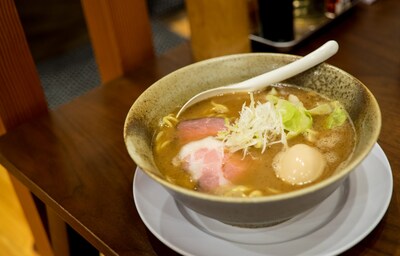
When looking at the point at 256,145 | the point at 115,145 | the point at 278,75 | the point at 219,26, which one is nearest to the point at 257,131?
the point at 256,145

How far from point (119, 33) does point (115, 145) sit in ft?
1.47

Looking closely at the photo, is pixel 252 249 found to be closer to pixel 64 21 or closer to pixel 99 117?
pixel 99 117

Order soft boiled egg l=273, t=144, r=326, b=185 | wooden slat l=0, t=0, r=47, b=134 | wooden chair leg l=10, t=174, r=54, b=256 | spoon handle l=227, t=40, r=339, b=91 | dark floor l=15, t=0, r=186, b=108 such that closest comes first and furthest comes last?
soft boiled egg l=273, t=144, r=326, b=185
spoon handle l=227, t=40, r=339, b=91
wooden slat l=0, t=0, r=47, b=134
wooden chair leg l=10, t=174, r=54, b=256
dark floor l=15, t=0, r=186, b=108

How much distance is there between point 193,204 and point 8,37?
0.79m

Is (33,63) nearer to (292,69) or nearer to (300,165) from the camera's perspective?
(292,69)

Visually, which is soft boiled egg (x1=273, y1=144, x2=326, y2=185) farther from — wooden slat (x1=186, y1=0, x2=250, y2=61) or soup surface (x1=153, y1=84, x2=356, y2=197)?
wooden slat (x1=186, y1=0, x2=250, y2=61)

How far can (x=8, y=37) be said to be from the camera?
129cm

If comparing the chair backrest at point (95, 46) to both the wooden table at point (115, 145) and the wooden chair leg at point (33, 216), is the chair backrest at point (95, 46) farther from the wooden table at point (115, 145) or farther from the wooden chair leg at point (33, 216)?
the wooden chair leg at point (33, 216)

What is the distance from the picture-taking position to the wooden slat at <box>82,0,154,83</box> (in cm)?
148

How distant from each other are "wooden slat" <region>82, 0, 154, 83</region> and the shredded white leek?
2.12 ft

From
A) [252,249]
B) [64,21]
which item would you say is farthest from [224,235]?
[64,21]

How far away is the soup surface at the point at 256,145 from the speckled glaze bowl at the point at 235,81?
30 mm

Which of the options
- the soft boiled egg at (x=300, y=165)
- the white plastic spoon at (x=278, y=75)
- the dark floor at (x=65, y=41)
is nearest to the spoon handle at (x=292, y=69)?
the white plastic spoon at (x=278, y=75)

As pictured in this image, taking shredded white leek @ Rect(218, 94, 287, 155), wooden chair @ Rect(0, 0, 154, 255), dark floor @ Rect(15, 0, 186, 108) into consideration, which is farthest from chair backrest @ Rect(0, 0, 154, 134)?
dark floor @ Rect(15, 0, 186, 108)
